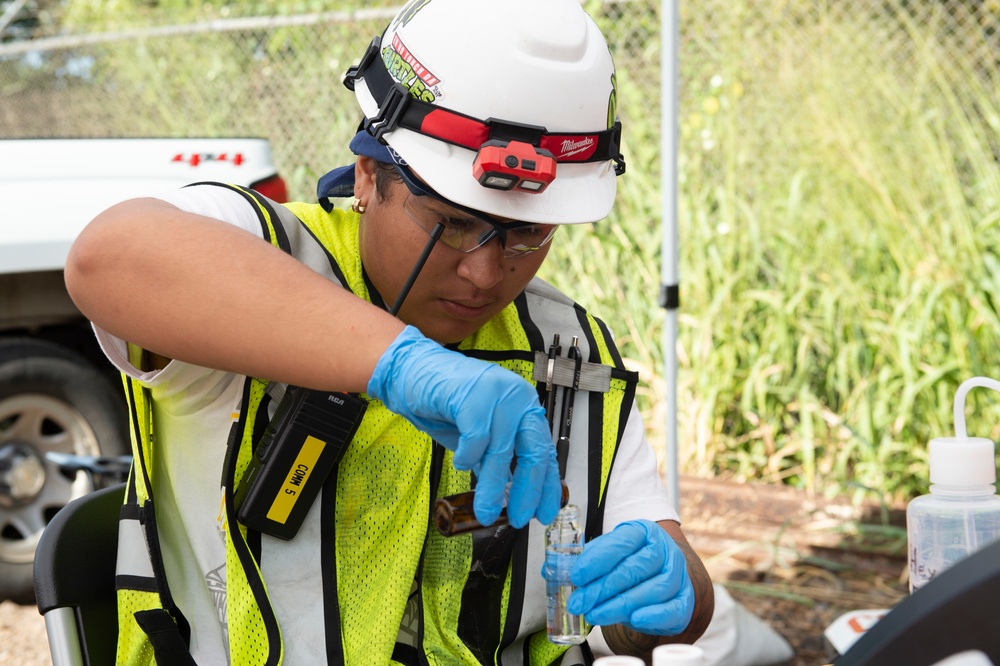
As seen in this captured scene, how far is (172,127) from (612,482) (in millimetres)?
6483

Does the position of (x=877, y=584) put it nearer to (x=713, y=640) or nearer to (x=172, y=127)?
(x=713, y=640)

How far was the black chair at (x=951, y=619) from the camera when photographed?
0.83 m

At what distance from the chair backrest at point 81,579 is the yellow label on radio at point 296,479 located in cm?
28

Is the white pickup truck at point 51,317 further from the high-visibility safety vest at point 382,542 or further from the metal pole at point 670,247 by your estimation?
the high-visibility safety vest at point 382,542

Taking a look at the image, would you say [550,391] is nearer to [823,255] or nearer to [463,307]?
[463,307]

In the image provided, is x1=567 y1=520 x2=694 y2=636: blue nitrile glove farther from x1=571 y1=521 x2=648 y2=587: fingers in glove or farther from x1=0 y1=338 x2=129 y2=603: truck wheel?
x1=0 y1=338 x2=129 y2=603: truck wheel

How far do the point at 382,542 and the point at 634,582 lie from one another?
416 millimetres

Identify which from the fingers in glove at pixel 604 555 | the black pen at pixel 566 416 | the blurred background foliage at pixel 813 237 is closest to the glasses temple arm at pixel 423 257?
the black pen at pixel 566 416

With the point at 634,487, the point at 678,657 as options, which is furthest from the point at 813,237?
the point at 678,657

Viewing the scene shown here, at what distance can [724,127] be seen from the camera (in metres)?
5.21

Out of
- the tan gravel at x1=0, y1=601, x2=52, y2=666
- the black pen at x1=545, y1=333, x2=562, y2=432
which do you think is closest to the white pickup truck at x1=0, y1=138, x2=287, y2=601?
the tan gravel at x1=0, y1=601, x2=52, y2=666

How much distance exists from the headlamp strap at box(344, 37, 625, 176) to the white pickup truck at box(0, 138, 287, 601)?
218 cm

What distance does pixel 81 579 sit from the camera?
1.57m

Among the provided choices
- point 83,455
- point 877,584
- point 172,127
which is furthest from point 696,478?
point 172,127
